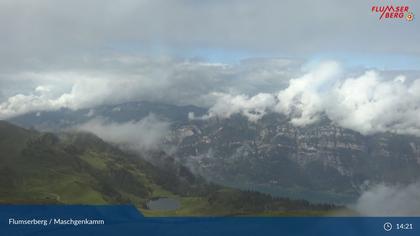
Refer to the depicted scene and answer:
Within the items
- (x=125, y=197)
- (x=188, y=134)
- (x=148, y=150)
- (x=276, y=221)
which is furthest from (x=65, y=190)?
(x=188, y=134)

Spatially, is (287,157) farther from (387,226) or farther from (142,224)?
(142,224)

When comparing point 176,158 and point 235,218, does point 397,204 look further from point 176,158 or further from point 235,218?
point 176,158

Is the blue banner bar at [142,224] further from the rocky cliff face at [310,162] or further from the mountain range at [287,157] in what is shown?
the rocky cliff face at [310,162]

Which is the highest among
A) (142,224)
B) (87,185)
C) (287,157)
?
(287,157)

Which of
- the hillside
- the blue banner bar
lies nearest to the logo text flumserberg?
the blue banner bar
